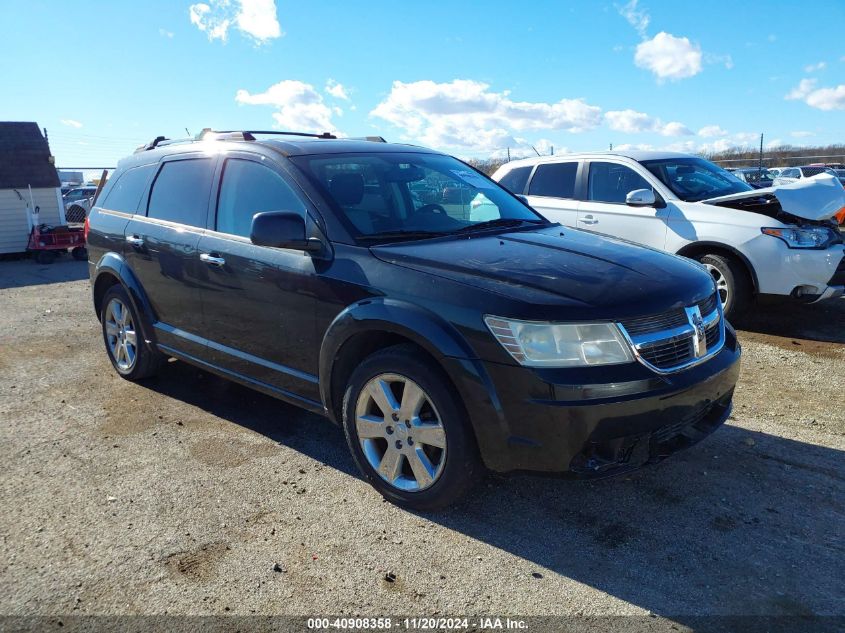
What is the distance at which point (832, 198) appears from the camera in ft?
21.7

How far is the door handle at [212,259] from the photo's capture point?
13.9ft

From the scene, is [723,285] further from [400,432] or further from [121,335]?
[121,335]

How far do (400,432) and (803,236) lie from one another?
5.08m

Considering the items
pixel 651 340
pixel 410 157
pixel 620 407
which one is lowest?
pixel 620 407

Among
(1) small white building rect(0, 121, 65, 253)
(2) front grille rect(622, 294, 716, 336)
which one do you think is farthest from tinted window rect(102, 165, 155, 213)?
(1) small white building rect(0, 121, 65, 253)

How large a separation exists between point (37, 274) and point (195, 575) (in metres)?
13.0

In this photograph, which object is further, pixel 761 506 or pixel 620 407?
pixel 761 506

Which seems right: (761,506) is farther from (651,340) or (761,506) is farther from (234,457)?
(234,457)

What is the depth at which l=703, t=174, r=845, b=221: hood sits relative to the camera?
21.4ft

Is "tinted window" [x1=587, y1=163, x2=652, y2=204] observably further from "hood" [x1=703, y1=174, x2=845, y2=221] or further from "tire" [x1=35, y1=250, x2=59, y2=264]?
"tire" [x1=35, y1=250, x2=59, y2=264]

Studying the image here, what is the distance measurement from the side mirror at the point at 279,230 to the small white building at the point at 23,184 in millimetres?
16503

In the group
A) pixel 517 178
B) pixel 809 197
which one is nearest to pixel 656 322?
pixel 809 197

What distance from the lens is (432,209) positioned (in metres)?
4.11

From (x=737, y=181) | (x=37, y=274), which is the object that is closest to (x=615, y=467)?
(x=737, y=181)
